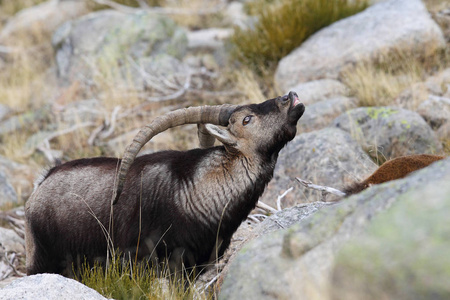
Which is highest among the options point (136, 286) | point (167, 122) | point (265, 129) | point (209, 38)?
point (167, 122)

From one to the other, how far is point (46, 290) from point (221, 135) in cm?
196

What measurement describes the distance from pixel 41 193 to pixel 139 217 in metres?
1.14

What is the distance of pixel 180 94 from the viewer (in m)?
11.0

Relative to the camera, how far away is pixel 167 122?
181 inches

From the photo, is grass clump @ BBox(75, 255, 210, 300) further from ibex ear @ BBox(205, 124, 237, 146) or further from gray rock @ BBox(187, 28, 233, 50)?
gray rock @ BBox(187, 28, 233, 50)

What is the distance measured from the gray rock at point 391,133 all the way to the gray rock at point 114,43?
6680mm

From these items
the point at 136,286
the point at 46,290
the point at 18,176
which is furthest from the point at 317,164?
the point at 18,176

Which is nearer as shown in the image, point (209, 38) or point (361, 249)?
point (361, 249)

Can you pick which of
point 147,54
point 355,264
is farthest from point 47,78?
point 355,264

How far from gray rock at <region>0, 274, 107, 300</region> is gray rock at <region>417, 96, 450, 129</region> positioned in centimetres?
552

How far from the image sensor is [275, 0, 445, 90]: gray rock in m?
9.68

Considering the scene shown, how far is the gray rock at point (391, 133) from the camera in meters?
6.69

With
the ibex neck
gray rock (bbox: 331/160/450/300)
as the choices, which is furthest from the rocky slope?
the ibex neck

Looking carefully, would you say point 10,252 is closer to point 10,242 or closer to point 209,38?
point 10,242
